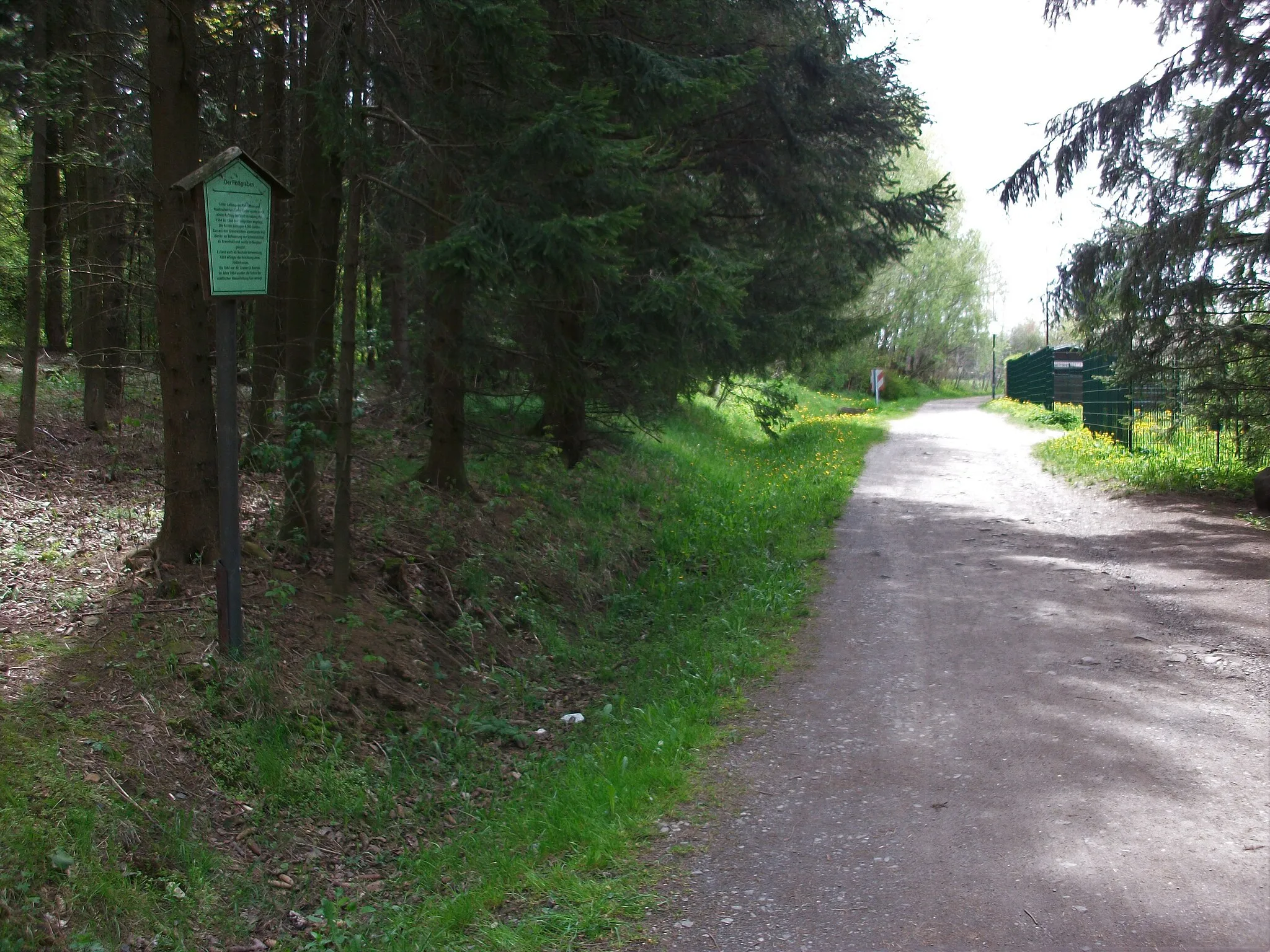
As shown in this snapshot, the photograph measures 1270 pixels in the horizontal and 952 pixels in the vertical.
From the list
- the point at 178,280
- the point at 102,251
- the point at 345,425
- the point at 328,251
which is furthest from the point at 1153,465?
the point at 102,251

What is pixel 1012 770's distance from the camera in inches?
185

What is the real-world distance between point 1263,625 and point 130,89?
11760mm

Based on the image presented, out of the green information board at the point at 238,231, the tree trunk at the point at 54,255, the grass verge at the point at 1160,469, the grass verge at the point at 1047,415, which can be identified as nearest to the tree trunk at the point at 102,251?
the tree trunk at the point at 54,255

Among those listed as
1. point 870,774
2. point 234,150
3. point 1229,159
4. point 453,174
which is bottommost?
point 870,774

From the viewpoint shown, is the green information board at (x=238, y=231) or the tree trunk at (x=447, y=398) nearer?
the green information board at (x=238, y=231)

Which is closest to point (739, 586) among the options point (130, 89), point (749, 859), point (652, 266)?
point (652, 266)

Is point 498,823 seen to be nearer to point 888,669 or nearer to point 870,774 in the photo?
point 870,774

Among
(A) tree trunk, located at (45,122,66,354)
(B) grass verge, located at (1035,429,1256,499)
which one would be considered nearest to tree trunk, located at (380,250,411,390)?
(A) tree trunk, located at (45,122,66,354)

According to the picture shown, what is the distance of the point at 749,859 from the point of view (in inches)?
163

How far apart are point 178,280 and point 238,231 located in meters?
1.09

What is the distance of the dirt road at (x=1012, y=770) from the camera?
351cm

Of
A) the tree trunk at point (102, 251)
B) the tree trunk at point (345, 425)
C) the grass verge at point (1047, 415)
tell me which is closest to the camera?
the tree trunk at point (345, 425)

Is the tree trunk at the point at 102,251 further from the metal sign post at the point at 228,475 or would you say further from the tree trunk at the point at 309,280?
the metal sign post at the point at 228,475

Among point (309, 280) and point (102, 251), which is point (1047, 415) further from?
point (102, 251)
